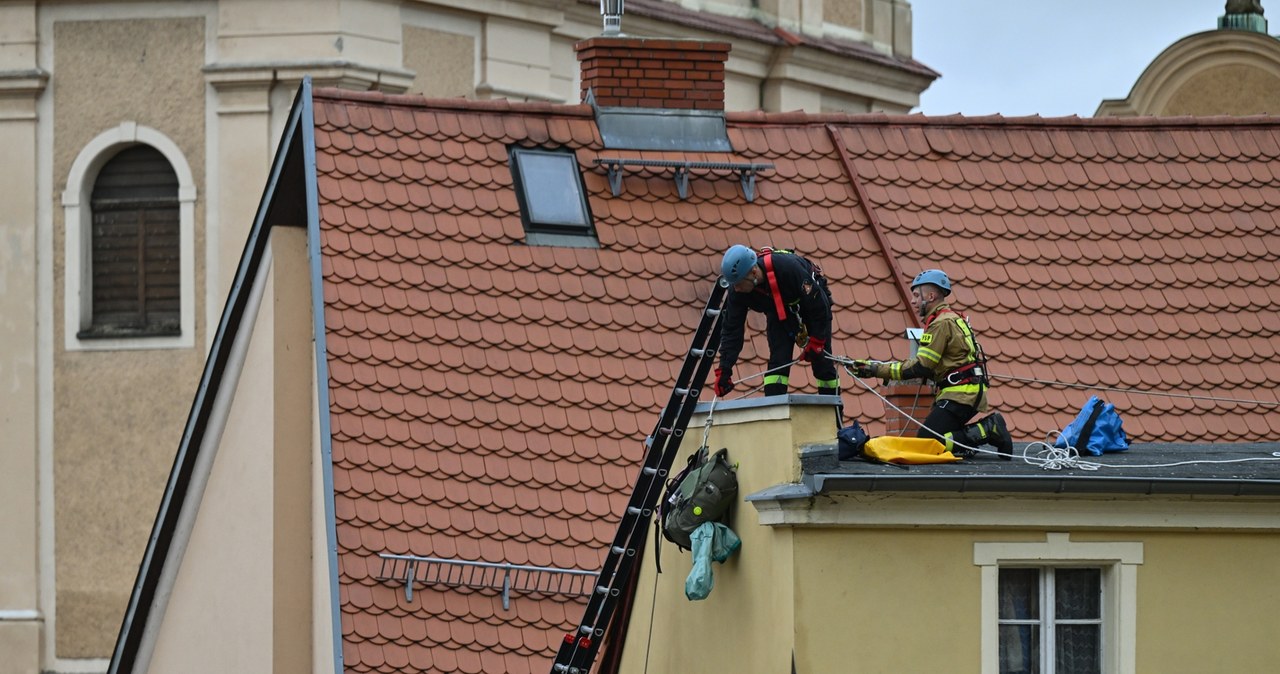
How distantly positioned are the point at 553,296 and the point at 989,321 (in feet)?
9.64

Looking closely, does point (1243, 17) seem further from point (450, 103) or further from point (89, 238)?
point (450, 103)

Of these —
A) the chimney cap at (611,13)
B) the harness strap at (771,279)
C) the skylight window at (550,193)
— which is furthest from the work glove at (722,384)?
the chimney cap at (611,13)

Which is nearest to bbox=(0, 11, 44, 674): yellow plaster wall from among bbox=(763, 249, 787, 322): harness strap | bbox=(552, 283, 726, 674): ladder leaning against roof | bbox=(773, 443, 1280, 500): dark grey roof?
bbox=(552, 283, 726, 674): ladder leaning against roof

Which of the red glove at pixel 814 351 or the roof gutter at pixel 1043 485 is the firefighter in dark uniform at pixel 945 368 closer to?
the red glove at pixel 814 351

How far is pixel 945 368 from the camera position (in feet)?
48.0

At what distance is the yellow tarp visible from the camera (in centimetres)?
1296

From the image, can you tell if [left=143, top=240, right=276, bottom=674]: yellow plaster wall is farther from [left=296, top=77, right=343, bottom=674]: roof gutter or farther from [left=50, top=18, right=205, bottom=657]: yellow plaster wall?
[left=50, top=18, right=205, bottom=657]: yellow plaster wall

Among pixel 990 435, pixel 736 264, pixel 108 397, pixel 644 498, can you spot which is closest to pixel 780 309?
pixel 736 264

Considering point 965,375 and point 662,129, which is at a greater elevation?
point 662,129

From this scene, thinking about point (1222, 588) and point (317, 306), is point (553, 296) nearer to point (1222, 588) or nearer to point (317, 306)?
point (317, 306)

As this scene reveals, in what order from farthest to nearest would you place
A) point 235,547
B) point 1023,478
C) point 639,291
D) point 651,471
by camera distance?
point 235,547, point 639,291, point 651,471, point 1023,478

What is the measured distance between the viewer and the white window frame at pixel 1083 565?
1278 cm

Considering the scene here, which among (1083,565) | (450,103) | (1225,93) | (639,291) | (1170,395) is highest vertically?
(1225,93)

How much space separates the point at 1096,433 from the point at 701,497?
6.43 ft
